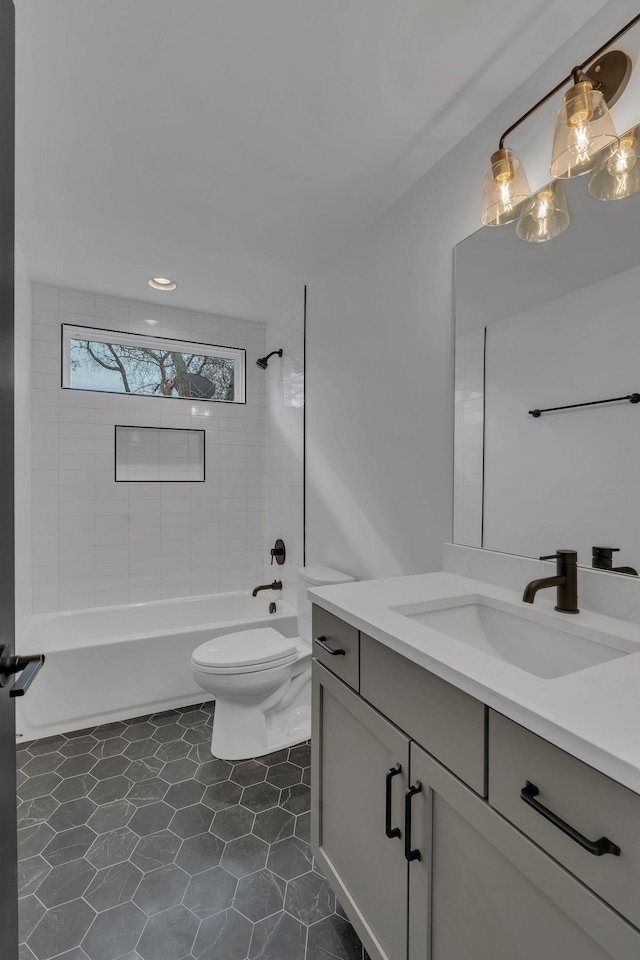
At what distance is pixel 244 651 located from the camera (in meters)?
2.07

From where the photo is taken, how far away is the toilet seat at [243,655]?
1.98 meters

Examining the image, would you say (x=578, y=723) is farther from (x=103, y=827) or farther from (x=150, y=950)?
(x=103, y=827)

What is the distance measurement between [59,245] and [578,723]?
9.62ft

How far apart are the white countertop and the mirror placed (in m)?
0.26

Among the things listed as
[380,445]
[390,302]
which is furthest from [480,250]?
[380,445]

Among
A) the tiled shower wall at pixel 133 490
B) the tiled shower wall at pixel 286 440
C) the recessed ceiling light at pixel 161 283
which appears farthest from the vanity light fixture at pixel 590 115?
the tiled shower wall at pixel 133 490

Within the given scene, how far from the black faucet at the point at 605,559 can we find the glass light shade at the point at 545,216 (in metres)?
0.86

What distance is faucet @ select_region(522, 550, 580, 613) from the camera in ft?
3.63

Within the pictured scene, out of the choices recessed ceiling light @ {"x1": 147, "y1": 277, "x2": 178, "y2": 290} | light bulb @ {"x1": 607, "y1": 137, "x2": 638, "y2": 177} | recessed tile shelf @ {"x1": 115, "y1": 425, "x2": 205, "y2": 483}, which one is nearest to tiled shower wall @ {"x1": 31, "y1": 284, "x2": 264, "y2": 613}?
recessed tile shelf @ {"x1": 115, "y1": 425, "x2": 205, "y2": 483}

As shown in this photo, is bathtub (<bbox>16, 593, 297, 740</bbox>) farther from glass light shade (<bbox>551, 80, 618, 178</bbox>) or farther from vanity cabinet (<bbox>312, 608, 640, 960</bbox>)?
glass light shade (<bbox>551, 80, 618, 178</bbox>)

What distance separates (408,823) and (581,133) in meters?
1.60

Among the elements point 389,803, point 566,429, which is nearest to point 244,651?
point 389,803

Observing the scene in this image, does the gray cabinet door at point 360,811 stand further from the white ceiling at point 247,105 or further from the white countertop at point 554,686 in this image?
the white ceiling at point 247,105

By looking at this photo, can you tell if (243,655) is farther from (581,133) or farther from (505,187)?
(581,133)
